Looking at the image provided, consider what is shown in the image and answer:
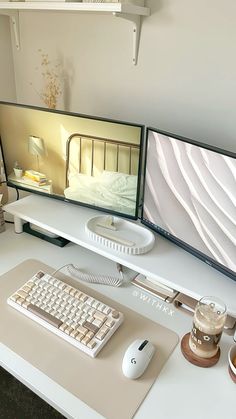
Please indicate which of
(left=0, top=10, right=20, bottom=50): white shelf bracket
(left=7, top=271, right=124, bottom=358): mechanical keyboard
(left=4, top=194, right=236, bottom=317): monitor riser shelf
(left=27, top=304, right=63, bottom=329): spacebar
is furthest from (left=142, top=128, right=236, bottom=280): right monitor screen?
(left=0, top=10, right=20, bottom=50): white shelf bracket

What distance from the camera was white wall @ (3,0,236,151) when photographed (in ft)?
3.49

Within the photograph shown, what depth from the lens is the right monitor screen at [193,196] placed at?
35.8 inches

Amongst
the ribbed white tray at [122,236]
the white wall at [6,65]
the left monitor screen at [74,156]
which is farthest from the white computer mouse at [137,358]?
the white wall at [6,65]

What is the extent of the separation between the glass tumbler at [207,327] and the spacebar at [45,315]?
1.24 feet

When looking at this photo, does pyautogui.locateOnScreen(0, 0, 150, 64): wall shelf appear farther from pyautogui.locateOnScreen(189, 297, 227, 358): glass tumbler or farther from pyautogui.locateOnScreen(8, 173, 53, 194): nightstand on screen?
pyautogui.locateOnScreen(189, 297, 227, 358): glass tumbler

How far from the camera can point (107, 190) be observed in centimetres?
123

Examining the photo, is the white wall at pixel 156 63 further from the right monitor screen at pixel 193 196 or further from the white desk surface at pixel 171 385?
the white desk surface at pixel 171 385

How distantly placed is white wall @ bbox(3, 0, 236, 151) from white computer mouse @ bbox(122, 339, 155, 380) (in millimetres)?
708

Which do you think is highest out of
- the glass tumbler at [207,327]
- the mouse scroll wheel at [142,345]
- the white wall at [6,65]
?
the white wall at [6,65]

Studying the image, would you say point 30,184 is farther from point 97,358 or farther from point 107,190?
point 97,358

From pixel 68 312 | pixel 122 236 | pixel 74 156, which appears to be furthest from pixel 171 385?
pixel 74 156

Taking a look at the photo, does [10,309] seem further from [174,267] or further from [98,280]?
[174,267]

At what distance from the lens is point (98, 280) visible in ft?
3.77

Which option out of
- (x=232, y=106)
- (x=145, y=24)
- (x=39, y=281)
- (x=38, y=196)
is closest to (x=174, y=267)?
(x=39, y=281)
